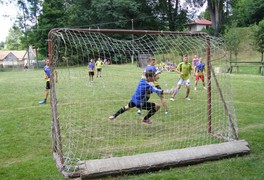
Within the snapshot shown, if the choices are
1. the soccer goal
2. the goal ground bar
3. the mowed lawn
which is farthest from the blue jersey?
the goal ground bar

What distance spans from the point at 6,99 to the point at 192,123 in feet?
28.1

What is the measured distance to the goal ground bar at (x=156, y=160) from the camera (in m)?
4.85

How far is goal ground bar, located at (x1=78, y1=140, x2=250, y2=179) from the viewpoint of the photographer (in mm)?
4848

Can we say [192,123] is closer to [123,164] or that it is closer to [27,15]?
[123,164]

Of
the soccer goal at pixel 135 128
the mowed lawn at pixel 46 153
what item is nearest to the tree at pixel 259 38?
the soccer goal at pixel 135 128

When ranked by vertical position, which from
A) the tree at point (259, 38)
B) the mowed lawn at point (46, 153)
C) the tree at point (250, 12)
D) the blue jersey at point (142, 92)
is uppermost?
the tree at point (250, 12)

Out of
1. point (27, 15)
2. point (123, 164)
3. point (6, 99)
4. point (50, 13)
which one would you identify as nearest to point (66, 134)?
point (123, 164)

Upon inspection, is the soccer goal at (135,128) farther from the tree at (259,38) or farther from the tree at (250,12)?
the tree at (250,12)

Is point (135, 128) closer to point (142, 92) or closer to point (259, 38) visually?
point (142, 92)

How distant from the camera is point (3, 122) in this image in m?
8.68

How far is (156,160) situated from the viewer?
5.17 m

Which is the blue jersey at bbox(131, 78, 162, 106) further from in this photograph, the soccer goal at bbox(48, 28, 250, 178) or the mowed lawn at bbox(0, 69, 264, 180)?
the mowed lawn at bbox(0, 69, 264, 180)

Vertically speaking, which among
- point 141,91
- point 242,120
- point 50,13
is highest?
point 50,13

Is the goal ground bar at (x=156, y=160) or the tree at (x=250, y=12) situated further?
the tree at (x=250, y=12)
